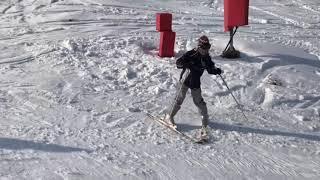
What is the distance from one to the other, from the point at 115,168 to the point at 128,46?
596 centimetres

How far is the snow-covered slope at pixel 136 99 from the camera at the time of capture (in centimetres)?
793

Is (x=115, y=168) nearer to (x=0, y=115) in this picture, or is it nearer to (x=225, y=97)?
(x=0, y=115)

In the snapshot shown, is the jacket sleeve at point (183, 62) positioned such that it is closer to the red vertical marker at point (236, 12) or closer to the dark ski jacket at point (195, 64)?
the dark ski jacket at point (195, 64)

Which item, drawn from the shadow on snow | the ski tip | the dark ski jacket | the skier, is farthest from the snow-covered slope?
the dark ski jacket

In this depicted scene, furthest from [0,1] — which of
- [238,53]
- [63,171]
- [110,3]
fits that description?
[63,171]

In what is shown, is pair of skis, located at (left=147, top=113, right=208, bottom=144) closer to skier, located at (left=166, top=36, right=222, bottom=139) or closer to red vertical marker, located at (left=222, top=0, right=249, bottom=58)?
skier, located at (left=166, top=36, right=222, bottom=139)

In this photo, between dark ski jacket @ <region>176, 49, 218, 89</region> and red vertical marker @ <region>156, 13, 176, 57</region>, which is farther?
red vertical marker @ <region>156, 13, 176, 57</region>

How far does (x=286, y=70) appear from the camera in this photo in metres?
12.1

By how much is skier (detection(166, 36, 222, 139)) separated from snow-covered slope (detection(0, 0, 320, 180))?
453 mm

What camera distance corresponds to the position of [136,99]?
10359mm

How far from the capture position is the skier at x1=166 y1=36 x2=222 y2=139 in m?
8.46

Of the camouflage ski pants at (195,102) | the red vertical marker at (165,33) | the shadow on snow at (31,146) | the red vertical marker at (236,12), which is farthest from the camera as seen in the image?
the red vertical marker at (165,33)

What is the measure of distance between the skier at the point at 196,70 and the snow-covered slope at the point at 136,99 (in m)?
0.45

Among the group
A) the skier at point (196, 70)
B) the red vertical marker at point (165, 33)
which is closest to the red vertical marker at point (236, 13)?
the red vertical marker at point (165, 33)
